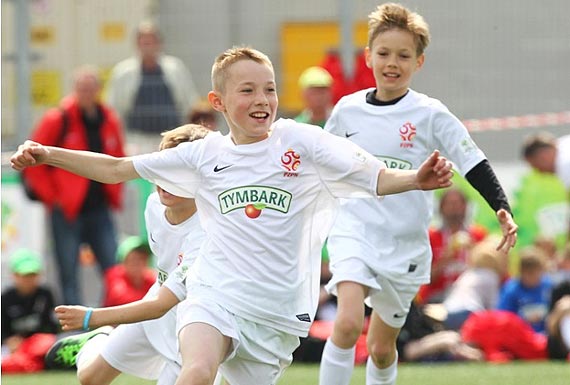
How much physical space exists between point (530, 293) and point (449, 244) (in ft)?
2.69

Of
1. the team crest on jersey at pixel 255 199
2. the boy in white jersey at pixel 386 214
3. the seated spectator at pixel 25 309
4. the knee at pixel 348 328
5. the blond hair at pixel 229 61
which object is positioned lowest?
the seated spectator at pixel 25 309

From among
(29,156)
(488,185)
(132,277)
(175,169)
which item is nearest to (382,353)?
(488,185)

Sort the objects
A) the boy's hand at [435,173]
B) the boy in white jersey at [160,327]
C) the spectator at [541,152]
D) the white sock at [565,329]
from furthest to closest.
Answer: the spectator at [541,152], the white sock at [565,329], the boy in white jersey at [160,327], the boy's hand at [435,173]

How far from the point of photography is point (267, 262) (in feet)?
19.7

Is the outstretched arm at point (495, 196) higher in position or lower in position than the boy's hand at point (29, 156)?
lower

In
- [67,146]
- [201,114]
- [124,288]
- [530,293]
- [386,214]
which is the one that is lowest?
[530,293]

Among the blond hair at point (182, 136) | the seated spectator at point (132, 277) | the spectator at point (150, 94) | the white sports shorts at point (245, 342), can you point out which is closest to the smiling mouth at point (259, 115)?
the blond hair at point (182, 136)

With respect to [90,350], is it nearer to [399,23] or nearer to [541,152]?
[399,23]

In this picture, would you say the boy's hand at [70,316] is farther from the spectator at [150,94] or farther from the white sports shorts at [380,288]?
the spectator at [150,94]

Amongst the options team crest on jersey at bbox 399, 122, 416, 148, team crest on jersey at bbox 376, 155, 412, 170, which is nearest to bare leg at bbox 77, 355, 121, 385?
team crest on jersey at bbox 376, 155, 412, 170

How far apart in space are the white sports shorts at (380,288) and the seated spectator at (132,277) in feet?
13.0

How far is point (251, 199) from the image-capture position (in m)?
6.01

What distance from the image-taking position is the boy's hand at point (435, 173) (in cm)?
535

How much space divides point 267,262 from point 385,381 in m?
1.86
